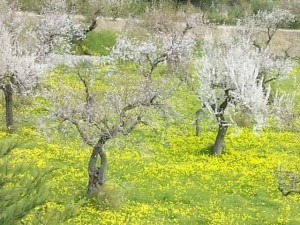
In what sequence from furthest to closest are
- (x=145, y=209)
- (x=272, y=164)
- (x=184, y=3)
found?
(x=184, y=3)
(x=272, y=164)
(x=145, y=209)

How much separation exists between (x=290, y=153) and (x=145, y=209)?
12717 mm

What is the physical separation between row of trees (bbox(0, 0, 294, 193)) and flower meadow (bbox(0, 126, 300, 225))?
127cm

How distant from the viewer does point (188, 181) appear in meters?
28.3

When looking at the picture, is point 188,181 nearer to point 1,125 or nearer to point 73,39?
point 1,125

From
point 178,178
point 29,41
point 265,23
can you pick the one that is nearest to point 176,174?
point 178,178

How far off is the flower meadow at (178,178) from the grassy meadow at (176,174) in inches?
1.6

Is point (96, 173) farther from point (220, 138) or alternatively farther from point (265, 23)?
point (265, 23)

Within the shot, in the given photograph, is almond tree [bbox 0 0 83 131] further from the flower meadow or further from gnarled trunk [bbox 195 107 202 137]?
gnarled trunk [bbox 195 107 202 137]

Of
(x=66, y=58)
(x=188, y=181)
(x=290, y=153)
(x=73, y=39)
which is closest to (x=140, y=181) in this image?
(x=188, y=181)

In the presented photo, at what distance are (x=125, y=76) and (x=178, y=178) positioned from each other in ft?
54.2

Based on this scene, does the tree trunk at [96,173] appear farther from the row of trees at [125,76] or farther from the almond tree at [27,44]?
the almond tree at [27,44]

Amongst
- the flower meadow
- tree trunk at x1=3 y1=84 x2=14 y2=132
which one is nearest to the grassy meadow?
the flower meadow

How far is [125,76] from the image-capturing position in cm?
4375

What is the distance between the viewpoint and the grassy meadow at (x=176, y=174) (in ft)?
79.9
